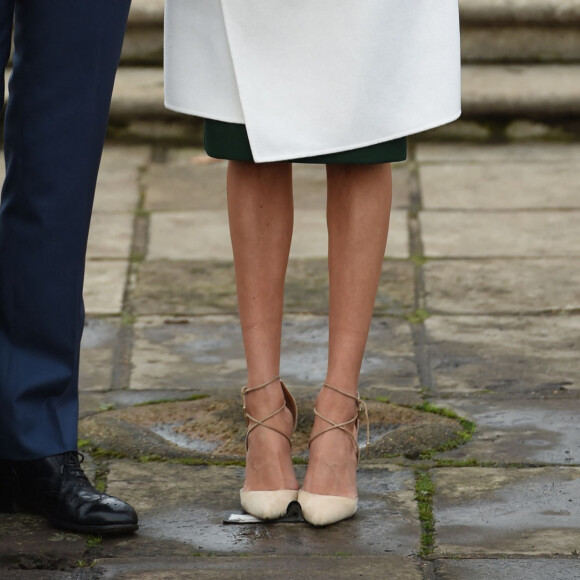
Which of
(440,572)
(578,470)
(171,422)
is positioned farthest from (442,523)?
(171,422)

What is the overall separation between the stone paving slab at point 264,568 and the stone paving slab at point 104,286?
1532 millimetres

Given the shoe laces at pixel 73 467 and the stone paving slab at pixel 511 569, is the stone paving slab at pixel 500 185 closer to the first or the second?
the shoe laces at pixel 73 467

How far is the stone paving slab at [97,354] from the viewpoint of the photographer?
3037 mm

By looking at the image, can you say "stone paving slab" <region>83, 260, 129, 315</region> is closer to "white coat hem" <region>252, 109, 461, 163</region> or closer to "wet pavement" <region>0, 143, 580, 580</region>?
"wet pavement" <region>0, 143, 580, 580</region>

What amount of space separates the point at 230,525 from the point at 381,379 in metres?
0.88

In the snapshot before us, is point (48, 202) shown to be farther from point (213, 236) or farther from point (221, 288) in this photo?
point (213, 236)

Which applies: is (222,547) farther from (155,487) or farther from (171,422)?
(171,422)

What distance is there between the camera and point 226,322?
346 cm

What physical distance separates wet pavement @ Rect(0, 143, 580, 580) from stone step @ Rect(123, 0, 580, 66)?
2.54ft

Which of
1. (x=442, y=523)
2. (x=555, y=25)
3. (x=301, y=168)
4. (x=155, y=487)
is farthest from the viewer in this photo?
(x=555, y=25)

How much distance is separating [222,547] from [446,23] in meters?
0.96

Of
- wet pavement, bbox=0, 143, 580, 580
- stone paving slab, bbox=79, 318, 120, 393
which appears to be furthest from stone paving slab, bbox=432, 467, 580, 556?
stone paving slab, bbox=79, 318, 120, 393

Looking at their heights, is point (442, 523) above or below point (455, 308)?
below

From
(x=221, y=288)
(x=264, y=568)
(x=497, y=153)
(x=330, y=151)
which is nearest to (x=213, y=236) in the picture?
(x=221, y=288)
